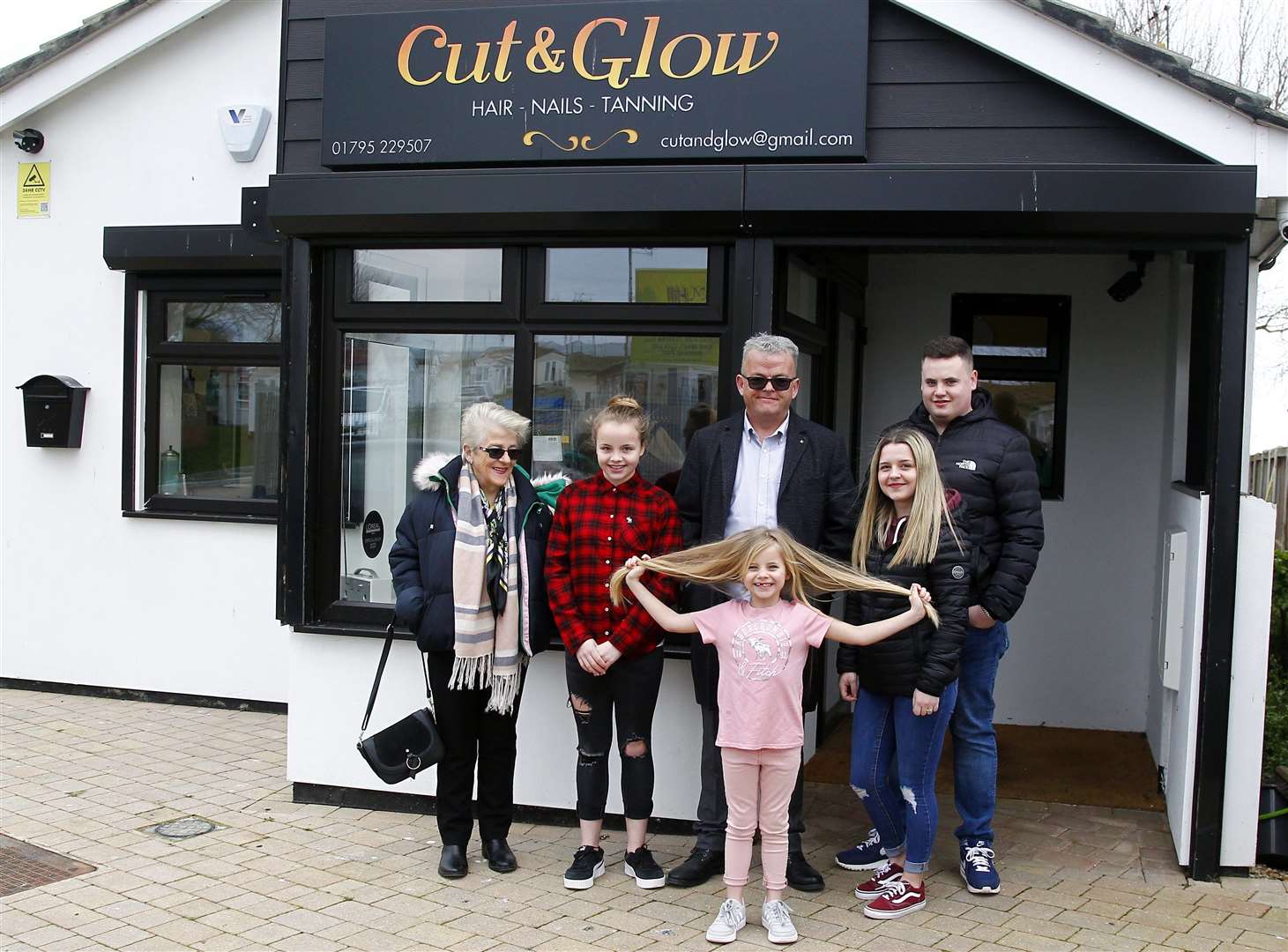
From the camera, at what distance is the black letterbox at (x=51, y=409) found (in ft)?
24.4

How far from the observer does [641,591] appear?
170 inches

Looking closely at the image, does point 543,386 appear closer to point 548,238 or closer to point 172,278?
point 548,238

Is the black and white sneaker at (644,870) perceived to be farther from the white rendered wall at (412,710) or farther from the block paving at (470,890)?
the white rendered wall at (412,710)

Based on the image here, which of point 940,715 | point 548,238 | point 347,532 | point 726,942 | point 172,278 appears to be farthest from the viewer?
point 172,278

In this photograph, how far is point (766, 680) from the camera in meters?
4.15

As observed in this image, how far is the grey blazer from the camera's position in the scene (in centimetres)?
456

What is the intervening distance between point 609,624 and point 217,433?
4.00 metres

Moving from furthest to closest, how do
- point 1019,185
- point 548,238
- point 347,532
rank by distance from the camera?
point 347,532
point 548,238
point 1019,185

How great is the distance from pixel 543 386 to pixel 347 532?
3.74 feet

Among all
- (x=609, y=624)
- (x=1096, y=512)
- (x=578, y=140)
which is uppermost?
(x=578, y=140)

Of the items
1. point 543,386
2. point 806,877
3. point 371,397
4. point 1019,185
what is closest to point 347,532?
point 371,397

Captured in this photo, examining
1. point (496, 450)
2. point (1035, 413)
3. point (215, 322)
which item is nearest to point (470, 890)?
point (496, 450)

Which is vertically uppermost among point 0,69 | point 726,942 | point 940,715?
point 0,69

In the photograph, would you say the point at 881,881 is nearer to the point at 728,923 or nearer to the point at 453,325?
the point at 728,923
